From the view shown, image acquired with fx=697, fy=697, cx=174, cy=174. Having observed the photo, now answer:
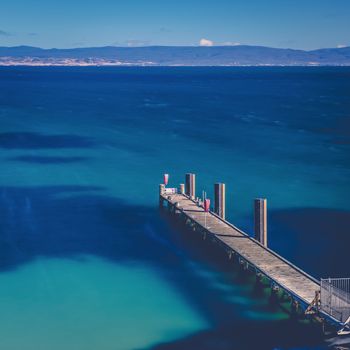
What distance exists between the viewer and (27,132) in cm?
6675

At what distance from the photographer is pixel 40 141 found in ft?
199

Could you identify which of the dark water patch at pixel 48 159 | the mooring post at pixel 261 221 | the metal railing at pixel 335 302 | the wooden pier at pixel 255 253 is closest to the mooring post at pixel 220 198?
the wooden pier at pixel 255 253

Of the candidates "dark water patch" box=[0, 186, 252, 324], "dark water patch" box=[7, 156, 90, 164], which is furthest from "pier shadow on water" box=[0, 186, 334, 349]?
"dark water patch" box=[7, 156, 90, 164]

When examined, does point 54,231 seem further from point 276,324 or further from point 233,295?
point 276,324

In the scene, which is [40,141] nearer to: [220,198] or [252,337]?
[220,198]

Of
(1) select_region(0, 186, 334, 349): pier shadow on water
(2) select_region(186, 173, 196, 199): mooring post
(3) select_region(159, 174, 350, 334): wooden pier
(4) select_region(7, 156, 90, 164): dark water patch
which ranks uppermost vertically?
(2) select_region(186, 173, 196, 199): mooring post

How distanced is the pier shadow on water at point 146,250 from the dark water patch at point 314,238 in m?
3.16

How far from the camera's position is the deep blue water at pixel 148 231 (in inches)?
871

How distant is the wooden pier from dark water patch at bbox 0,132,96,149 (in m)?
22.9

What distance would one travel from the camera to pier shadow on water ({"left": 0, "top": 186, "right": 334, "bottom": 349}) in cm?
2153

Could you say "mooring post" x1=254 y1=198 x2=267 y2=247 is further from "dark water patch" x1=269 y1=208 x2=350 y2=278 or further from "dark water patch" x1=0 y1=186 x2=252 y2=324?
"dark water patch" x1=0 y1=186 x2=252 y2=324

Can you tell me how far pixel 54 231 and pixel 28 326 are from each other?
1056cm

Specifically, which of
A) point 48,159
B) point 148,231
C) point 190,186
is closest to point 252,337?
point 148,231

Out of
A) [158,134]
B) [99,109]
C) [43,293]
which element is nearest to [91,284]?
[43,293]
